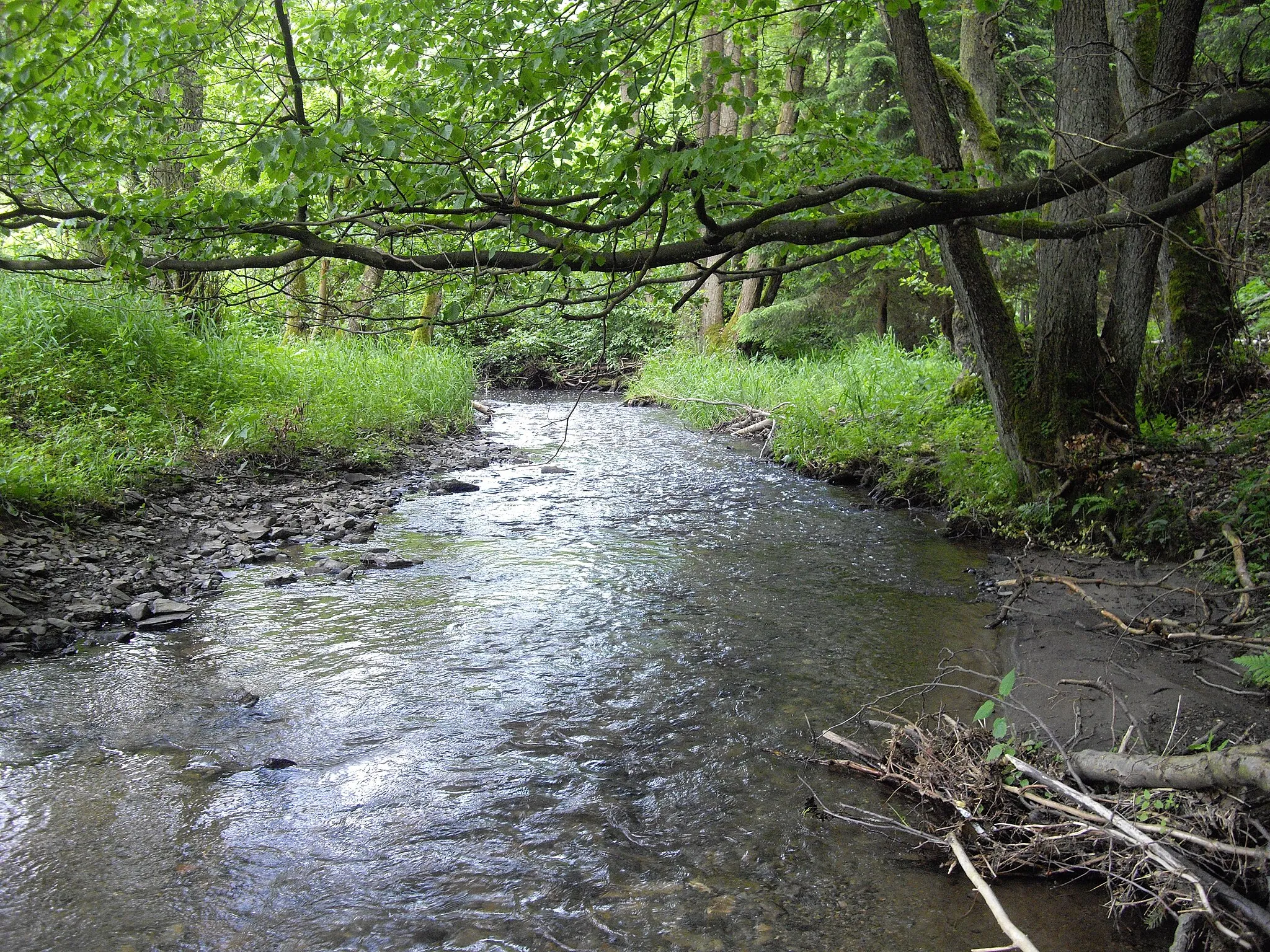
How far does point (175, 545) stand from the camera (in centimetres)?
690

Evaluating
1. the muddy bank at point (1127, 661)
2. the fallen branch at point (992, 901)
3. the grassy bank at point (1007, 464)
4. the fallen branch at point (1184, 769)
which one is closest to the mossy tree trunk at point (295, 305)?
the fallen branch at point (992, 901)

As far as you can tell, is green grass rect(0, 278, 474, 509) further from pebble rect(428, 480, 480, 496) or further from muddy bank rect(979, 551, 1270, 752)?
muddy bank rect(979, 551, 1270, 752)

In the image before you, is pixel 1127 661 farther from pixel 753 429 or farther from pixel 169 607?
pixel 753 429

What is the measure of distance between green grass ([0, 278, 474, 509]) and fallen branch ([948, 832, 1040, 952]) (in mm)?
6846

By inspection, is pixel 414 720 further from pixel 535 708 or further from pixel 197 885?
pixel 197 885

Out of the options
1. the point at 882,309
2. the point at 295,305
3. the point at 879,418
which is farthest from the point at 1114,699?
the point at 882,309

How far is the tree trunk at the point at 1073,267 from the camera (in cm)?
654

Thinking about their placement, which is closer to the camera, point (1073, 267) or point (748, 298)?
point (1073, 267)

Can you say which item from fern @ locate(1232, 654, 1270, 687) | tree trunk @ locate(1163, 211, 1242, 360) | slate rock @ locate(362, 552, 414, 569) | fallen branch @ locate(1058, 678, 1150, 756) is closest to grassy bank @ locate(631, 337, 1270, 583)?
tree trunk @ locate(1163, 211, 1242, 360)

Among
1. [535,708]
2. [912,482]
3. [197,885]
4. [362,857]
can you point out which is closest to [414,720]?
[535,708]

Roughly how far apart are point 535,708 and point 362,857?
140cm

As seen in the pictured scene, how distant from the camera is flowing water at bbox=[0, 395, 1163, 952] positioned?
2939 millimetres

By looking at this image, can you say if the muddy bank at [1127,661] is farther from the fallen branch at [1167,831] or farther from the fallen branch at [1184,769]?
the fallen branch at [1167,831]

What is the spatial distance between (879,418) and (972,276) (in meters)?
3.50
